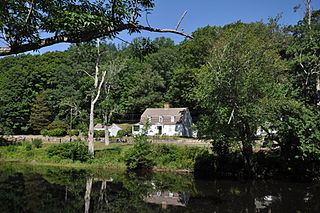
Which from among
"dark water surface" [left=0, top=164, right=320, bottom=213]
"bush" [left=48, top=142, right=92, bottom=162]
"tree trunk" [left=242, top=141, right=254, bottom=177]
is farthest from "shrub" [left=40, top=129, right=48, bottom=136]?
"tree trunk" [left=242, top=141, right=254, bottom=177]

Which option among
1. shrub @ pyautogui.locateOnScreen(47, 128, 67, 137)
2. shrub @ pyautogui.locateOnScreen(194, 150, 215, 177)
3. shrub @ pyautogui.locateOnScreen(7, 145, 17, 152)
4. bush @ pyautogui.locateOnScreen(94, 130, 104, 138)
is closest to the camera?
shrub @ pyautogui.locateOnScreen(194, 150, 215, 177)

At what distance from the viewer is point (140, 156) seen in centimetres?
3100

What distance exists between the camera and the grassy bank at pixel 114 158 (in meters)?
31.0

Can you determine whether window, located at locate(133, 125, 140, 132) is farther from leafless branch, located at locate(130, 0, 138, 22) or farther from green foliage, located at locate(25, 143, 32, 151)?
leafless branch, located at locate(130, 0, 138, 22)

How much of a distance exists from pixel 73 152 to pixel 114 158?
419 cm

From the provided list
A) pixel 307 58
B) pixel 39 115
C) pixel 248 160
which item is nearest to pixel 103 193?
pixel 248 160

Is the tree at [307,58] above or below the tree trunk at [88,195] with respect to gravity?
above

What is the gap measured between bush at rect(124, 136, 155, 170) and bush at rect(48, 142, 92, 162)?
187 inches

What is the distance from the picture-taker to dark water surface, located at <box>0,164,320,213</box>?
17156 millimetres

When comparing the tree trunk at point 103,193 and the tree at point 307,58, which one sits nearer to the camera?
the tree trunk at point 103,193

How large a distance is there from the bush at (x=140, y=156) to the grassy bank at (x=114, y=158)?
0.52m

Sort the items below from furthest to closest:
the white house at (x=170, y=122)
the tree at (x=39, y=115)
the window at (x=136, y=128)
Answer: the tree at (x=39, y=115) < the window at (x=136, y=128) < the white house at (x=170, y=122)

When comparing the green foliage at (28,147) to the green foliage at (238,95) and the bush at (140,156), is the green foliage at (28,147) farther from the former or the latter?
the green foliage at (238,95)

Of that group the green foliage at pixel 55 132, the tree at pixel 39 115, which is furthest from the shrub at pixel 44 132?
the tree at pixel 39 115
